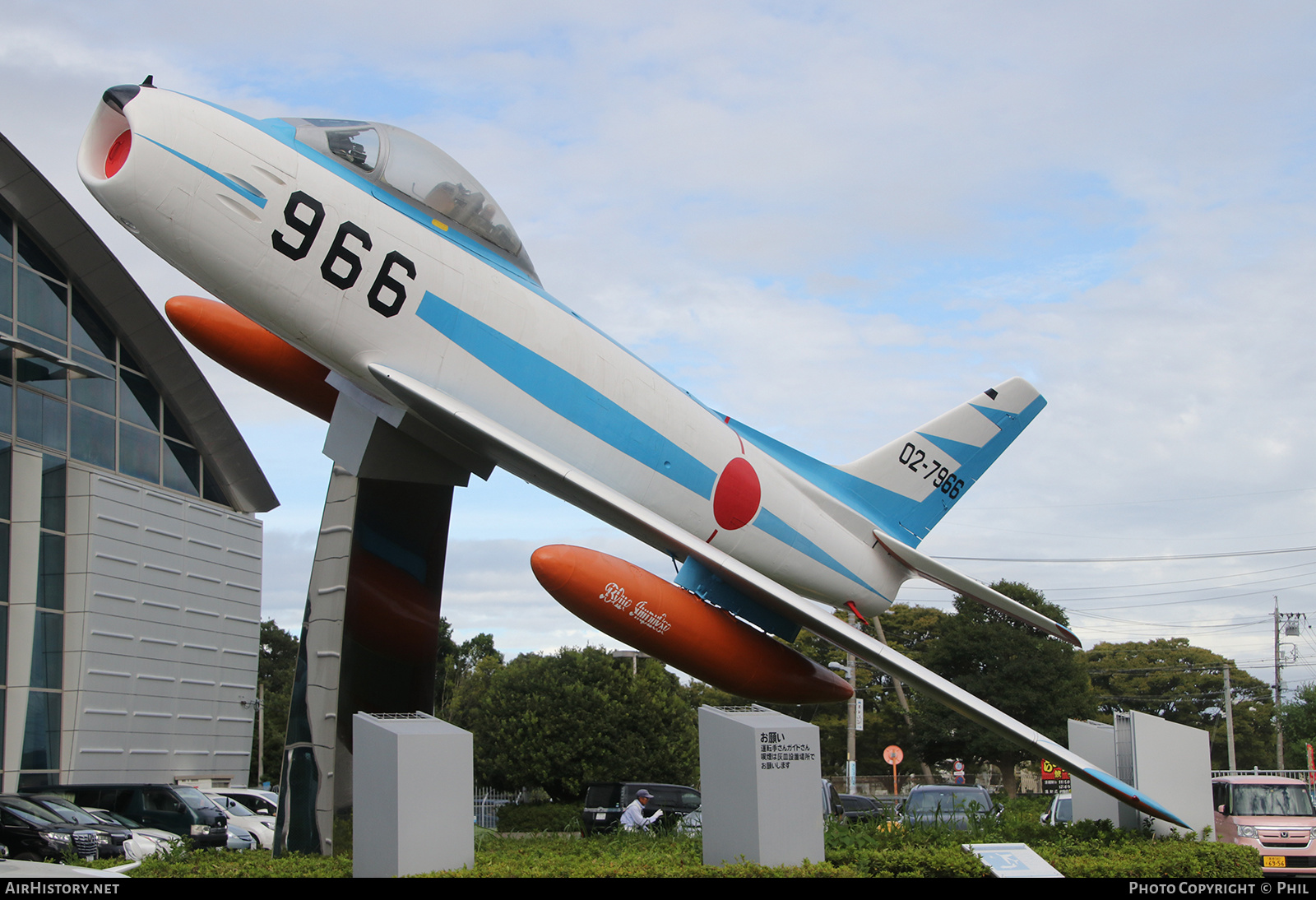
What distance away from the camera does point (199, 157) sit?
856 centimetres

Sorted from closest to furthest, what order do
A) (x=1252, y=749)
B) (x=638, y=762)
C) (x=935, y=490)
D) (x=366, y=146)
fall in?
(x=366, y=146), (x=935, y=490), (x=638, y=762), (x=1252, y=749)

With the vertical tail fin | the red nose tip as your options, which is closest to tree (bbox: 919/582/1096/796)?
the vertical tail fin

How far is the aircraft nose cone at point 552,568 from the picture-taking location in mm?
9281

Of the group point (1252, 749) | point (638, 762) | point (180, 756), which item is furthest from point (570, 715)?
point (1252, 749)

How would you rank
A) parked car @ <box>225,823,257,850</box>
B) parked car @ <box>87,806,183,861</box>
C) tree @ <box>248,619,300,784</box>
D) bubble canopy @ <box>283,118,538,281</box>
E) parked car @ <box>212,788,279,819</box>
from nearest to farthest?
bubble canopy @ <box>283,118,538,281</box>
parked car @ <box>87,806,183,861</box>
parked car @ <box>225,823,257,850</box>
parked car @ <box>212,788,279,819</box>
tree @ <box>248,619,300,784</box>

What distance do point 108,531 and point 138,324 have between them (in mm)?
5705

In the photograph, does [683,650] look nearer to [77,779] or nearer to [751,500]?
[751,500]

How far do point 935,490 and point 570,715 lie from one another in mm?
15808

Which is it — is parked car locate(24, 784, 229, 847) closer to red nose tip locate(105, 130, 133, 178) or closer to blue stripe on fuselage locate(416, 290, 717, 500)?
blue stripe on fuselage locate(416, 290, 717, 500)

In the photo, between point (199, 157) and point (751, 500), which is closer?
point (199, 157)

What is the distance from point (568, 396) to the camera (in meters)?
10.3

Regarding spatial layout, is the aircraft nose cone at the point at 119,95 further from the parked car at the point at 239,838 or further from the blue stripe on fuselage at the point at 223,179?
the parked car at the point at 239,838

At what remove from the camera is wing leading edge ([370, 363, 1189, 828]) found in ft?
30.4

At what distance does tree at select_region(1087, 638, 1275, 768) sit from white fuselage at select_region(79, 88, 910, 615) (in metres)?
53.2
